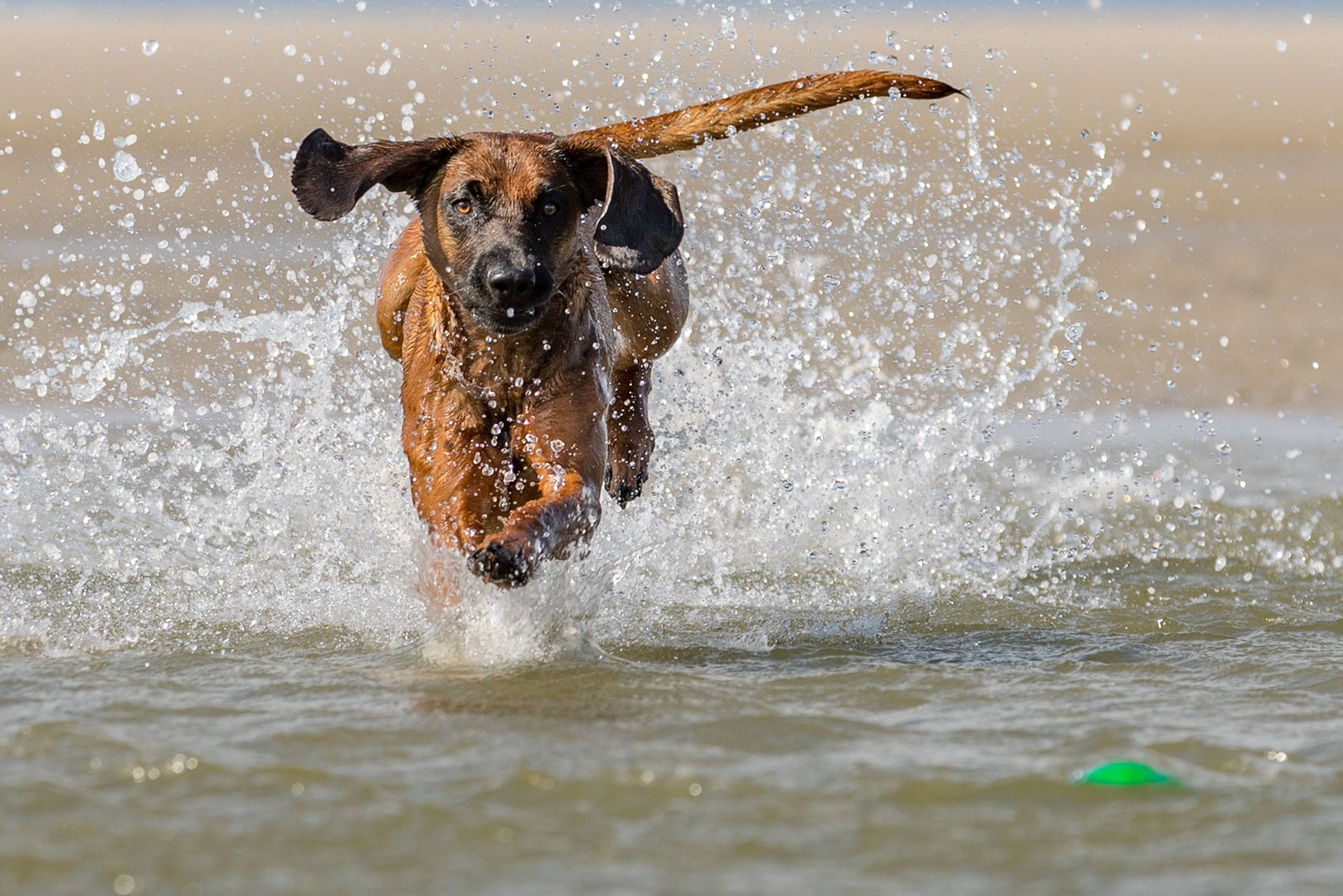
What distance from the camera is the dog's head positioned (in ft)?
14.4

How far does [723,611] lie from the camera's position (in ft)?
16.7

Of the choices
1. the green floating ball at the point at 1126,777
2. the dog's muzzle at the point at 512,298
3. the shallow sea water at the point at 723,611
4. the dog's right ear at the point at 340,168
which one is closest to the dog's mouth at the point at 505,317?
the dog's muzzle at the point at 512,298

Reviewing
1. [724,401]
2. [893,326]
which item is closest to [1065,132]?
[893,326]

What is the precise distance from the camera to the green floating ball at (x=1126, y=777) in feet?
11.1

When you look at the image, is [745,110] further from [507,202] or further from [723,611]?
[723,611]

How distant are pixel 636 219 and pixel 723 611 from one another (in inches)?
50.1

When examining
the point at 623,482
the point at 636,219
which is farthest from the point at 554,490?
the point at 623,482

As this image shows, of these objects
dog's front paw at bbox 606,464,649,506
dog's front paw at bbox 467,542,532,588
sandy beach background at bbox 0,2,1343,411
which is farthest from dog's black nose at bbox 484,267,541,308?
sandy beach background at bbox 0,2,1343,411

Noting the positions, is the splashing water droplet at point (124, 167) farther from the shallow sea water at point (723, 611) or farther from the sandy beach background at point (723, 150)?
the sandy beach background at point (723, 150)

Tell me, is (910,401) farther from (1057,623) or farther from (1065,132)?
(1065,132)

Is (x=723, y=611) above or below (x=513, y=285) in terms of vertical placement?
below

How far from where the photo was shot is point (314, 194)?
4605 mm

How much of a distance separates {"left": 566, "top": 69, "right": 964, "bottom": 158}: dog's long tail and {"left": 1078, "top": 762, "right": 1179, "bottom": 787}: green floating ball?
185 centimetres

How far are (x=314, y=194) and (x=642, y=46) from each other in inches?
830
